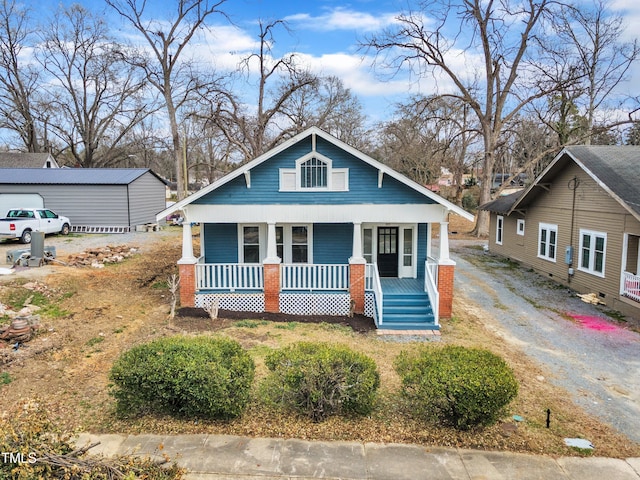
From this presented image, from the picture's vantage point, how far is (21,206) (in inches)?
992

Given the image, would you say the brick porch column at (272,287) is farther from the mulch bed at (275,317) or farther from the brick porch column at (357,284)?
the brick porch column at (357,284)

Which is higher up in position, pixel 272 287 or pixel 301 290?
pixel 272 287

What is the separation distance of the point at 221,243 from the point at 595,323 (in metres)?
11.8

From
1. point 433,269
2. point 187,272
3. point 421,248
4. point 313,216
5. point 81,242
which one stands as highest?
point 313,216

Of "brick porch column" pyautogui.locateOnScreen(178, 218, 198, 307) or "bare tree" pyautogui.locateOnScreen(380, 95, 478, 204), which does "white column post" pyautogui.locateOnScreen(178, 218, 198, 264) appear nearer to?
"brick porch column" pyautogui.locateOnScreen(178, 218, 198, 307)

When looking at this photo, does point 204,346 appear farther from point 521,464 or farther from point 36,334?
point 36,334

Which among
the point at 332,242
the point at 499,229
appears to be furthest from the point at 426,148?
the point at 332,242

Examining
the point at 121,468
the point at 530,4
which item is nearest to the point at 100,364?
the point at 121,468

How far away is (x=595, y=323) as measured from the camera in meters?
12.6

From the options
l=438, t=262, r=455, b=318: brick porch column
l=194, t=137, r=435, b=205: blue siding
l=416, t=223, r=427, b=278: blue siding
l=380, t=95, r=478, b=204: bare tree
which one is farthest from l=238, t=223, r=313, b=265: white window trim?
l=380, t=95, r=478, b=204: bare tree

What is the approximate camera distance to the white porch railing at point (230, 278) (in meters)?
13.3

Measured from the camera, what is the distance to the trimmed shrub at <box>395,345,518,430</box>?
19.6ft

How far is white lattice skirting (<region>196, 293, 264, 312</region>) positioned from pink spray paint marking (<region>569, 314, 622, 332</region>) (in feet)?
31.5

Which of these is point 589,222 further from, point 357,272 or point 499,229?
point 357,272
